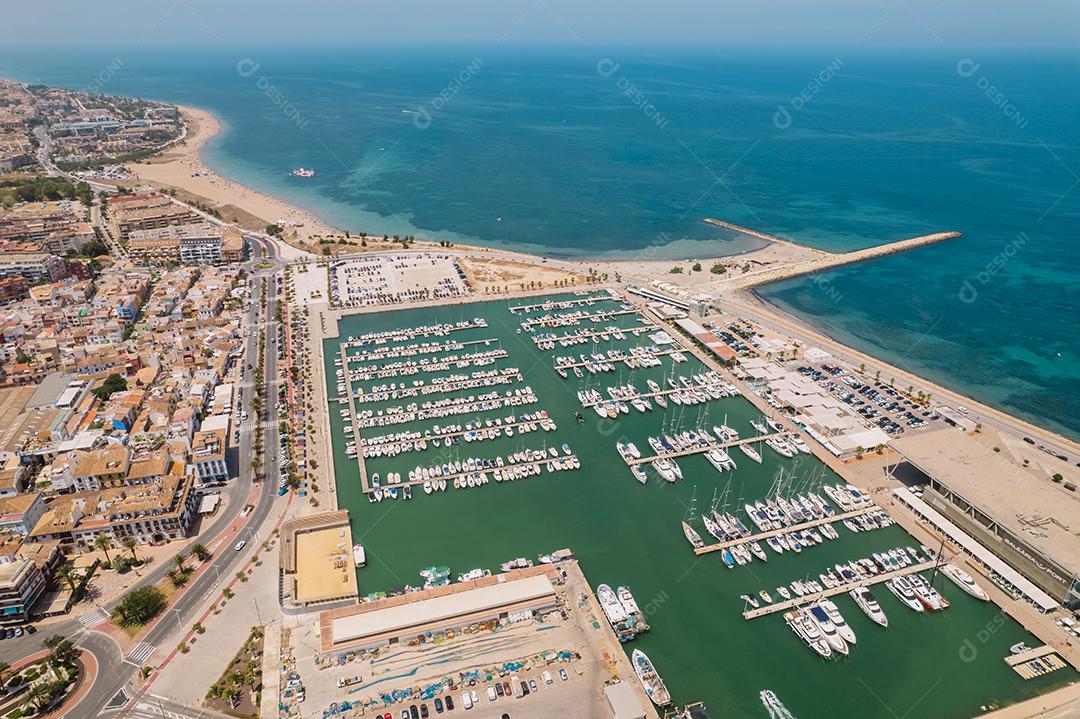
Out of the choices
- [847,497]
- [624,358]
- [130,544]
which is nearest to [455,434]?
[624,358]

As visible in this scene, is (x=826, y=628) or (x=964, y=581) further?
(x=964, y=581)

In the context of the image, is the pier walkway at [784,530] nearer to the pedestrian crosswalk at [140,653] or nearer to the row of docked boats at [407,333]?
the pedestrian crosswalk at [140,653]

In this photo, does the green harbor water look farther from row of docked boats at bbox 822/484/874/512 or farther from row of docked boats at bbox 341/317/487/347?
row of docked boats at bbox 341/317/487/347

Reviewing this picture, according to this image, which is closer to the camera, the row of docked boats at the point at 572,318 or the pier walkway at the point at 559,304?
the row of docked boats at the point at 572,318

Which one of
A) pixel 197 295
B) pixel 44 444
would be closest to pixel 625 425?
pixel 44 444

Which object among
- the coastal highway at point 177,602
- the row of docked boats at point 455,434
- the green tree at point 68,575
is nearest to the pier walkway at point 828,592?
the row of docked boats at point 455,434

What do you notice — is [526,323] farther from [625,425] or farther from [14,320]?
[14,320]

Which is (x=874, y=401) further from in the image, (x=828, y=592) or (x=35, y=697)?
(x=35, y=697)
